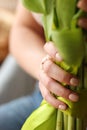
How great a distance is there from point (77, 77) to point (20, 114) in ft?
1.09

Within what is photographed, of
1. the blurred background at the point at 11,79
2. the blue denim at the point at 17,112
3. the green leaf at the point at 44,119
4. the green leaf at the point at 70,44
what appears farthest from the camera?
the blurred background at the point at 11,79

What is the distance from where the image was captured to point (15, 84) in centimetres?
125

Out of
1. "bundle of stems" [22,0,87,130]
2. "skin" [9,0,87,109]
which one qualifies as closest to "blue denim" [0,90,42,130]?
"skin" [9,0,87,109]

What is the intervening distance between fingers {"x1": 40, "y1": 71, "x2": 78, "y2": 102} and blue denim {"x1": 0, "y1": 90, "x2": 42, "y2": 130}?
239 millimetres

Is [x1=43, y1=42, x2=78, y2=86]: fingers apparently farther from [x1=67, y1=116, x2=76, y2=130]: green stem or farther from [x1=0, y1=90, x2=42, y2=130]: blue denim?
[x1=0, y1=90, x2=42, y2=130]: blue denim

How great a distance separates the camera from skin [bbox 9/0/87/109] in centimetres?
46

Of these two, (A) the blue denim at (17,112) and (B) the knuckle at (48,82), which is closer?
(B) the knuckle at (48,82)

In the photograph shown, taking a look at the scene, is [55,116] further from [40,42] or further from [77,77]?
[40,42]

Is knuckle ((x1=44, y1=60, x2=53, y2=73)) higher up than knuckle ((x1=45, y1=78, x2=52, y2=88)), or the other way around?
knuckle ((x1=44, y1=60, x2=53, y2=73))

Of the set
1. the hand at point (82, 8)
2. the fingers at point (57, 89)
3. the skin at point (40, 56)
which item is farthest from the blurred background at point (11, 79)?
the hand at point (82, 8)

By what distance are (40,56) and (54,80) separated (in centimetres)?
27

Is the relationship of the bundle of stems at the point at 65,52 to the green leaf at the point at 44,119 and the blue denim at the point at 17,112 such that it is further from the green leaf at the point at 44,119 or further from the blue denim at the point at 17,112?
the blue denim at the point at 17,112

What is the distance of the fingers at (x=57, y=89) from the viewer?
464mm

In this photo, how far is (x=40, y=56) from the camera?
0.76m
